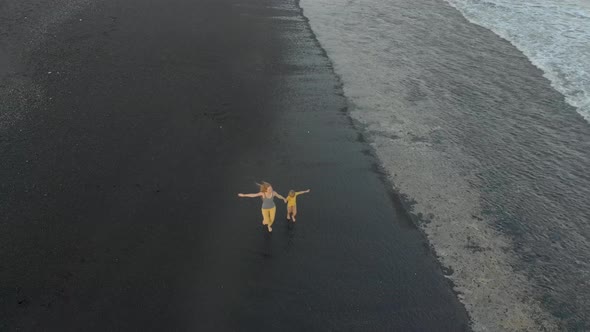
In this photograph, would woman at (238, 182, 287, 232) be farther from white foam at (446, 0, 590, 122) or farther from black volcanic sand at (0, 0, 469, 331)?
white foam at (446, 0, 590, 122)

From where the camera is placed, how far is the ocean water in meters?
10.9

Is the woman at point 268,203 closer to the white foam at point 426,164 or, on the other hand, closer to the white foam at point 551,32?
the white foam at point 426,164

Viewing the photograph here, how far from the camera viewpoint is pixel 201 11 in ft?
77.6

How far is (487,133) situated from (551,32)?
41.1 ft

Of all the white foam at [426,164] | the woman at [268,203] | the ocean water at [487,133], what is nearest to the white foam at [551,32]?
the ocean water at [487,133]

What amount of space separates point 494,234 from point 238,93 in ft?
33.2

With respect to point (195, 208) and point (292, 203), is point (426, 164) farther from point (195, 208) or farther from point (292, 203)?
point (195, 208)

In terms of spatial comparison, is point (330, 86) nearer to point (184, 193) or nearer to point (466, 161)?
point (466, 161)

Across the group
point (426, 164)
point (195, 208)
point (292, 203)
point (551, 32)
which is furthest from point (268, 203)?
point (551, 32)

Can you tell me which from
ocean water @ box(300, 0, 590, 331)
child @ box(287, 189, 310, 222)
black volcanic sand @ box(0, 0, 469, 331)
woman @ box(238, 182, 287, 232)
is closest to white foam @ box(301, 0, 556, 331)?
ocean water @ box(300, 0, 590, 331)

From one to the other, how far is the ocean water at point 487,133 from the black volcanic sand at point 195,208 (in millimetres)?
1032

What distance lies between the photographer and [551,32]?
24828mm

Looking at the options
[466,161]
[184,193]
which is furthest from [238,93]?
[466,161]

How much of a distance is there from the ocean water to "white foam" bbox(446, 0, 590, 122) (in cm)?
11
